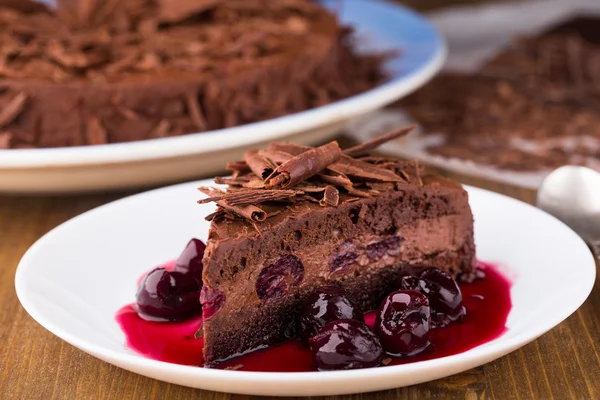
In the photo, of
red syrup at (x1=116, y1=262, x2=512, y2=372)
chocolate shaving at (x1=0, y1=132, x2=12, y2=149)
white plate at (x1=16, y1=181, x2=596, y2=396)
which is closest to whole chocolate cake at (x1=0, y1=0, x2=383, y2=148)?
chocolate shaving at (x1=0, y1=132, x2=12, y2=149)

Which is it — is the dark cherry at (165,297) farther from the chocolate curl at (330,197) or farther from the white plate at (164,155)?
the white plate at (164,155)

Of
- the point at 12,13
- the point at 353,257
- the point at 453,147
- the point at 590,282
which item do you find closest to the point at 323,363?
the point at 353,257

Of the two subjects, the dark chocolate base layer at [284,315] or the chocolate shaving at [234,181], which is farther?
the chocolate shaving at [234,181]

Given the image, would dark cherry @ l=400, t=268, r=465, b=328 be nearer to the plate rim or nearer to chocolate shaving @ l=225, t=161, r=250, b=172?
chocolate shaving @ l=225, t=161, r=250, b=172

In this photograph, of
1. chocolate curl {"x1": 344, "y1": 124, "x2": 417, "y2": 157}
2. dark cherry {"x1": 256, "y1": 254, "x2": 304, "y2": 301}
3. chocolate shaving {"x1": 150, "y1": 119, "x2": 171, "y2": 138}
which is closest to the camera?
dark cherry {"x1": 256, "y1": 254, "x2": 304, "y2": 301}

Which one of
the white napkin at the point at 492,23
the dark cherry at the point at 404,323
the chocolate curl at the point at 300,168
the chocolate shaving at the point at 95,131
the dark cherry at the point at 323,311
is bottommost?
the white napkin at the point at 492,23

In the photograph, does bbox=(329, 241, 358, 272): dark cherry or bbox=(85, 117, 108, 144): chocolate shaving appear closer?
bbox=(329, 241, 358, 272): dark cherry

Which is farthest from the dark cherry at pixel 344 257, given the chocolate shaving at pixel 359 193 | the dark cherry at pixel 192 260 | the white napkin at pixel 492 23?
the white napkin at pixel 492 23

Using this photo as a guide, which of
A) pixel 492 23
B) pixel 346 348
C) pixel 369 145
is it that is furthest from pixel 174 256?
pixel 492 23
